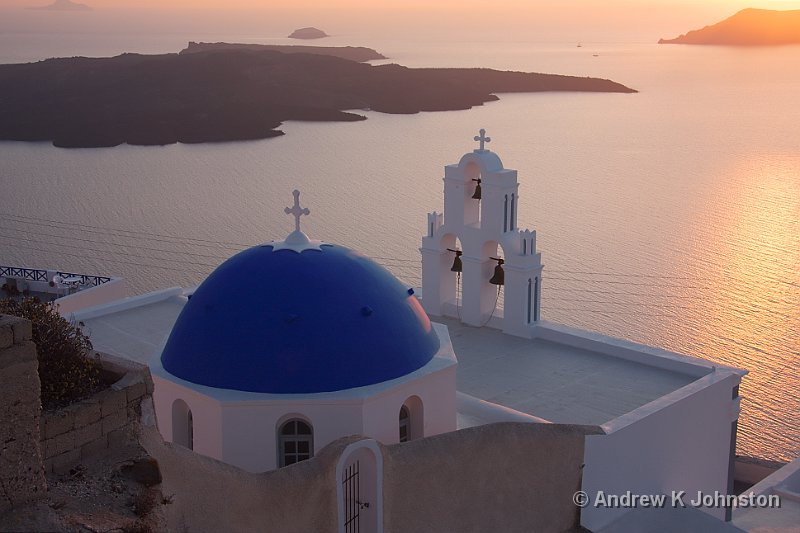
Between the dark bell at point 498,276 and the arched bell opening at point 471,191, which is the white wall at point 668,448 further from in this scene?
the arched bell opening at point 471,191

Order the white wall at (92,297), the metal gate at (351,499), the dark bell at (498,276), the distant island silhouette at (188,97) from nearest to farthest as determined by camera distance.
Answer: the metal gate at (351,499) → the dark bell at (498,276) → the white wall at (92,297) → the distant island silhouette at (188,97)

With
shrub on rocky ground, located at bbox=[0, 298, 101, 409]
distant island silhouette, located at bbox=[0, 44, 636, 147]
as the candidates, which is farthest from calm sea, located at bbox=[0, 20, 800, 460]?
shrub on rocky ground, located at bbox=[0, 298, 101, 409]

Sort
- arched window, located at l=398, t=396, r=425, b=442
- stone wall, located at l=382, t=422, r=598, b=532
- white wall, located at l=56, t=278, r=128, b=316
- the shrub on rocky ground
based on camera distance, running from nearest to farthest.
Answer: the shrub on rocky ground, stone wall, located at l=382, t=422, r=598, b=532, arched window, located at l=398, t=396, r=425, b=442, white wall, located at l=56, t=278, r=128, b=316

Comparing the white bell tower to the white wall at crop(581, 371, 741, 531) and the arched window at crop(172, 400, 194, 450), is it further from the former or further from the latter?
the arched window at crop(172, 400, 194, 450)

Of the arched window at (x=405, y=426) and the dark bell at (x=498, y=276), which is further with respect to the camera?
the dark bell at (x=498, y=276)

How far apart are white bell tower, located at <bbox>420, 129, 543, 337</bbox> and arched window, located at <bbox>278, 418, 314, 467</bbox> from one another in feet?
17.9

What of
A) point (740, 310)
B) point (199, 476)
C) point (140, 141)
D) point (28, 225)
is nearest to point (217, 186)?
point (28, 225)

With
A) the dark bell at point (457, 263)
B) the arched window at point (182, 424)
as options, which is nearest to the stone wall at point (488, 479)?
the arched window at point (182, 424)

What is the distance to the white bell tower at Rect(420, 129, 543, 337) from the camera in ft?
48.8

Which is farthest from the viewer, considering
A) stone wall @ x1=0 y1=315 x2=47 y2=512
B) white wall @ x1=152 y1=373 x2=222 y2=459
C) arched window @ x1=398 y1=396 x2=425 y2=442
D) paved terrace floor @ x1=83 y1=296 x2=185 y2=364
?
paved terrace floor @ x1=83 y1=296 x2=185 y2=364

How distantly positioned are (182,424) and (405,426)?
7.83ft

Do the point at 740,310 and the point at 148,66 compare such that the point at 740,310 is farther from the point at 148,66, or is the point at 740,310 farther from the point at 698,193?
the point at 148,66

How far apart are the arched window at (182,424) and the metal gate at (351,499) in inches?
76.3

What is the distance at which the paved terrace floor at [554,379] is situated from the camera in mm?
12555
